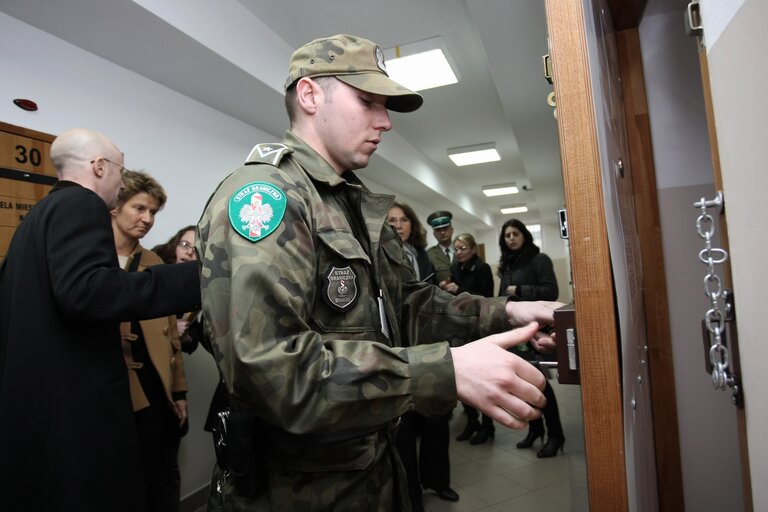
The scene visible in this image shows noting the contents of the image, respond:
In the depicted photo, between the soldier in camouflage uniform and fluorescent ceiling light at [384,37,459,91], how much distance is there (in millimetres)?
2498

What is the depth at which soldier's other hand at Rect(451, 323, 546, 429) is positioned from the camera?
1.86 ft

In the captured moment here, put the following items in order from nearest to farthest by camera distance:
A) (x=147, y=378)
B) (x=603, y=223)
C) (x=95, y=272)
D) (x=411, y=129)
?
(x=603, y=223) → (x=95, y=272) → (x=147, y=378) → (x=411, y=129)

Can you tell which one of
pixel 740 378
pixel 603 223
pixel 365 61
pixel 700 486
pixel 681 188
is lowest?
pixel 700 486

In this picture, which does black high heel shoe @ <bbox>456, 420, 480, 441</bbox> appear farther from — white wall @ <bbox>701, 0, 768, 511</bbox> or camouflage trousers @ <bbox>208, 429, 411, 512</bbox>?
white wall @ <bbox>701, 0, 768, 511</bbox>

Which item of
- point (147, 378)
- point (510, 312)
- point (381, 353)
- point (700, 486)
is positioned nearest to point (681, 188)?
point (510, 312)

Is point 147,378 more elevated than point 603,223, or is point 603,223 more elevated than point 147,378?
point 603,223

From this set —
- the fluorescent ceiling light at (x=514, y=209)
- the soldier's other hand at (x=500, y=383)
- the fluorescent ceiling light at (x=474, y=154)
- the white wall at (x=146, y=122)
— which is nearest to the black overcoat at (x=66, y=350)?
the soldier's other hand at (x=500, y=383)

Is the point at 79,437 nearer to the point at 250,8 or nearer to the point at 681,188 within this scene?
the point at 681,188

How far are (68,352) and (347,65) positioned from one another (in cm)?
101

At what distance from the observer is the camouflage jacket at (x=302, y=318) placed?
1.95 feet

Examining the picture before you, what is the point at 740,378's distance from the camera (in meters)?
0.68

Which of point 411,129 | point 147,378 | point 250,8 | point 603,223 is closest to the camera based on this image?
point 603,223

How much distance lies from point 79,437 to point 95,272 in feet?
1.38

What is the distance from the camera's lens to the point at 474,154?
256 inches
